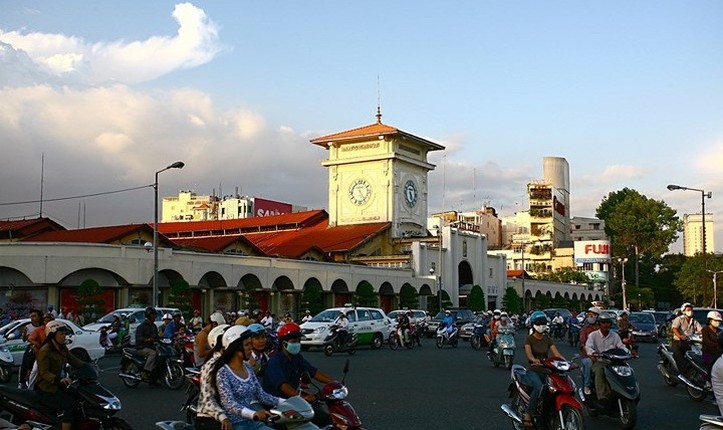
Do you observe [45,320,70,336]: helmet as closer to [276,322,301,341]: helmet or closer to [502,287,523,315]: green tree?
[276,322,301,341]: helmet

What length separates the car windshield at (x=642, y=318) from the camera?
4347cm

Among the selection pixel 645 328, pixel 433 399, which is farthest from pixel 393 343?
pixel 433 399

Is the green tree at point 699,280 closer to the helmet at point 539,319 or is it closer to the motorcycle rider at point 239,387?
the helmet at point 539,319

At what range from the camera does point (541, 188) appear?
410 ft

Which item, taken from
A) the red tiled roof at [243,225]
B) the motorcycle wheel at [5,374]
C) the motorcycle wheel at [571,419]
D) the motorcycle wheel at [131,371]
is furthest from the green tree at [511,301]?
the motorcycle wheel at [571,419]

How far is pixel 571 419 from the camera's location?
1031 cm

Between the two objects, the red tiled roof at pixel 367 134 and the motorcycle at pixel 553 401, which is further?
the red tiled roof at pixel 367 134

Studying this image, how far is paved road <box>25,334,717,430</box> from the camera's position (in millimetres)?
13036

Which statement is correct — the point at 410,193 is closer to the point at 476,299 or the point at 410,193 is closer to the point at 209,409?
the point at 476,299

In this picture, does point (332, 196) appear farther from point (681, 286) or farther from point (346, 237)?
point (681, 286)

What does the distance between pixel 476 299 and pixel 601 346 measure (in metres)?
60.1

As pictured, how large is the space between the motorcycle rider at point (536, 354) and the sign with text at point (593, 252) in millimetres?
102209

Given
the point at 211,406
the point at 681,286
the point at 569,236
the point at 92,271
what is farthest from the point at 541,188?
the point at 211,406

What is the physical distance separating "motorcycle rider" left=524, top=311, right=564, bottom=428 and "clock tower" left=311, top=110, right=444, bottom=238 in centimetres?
6581
